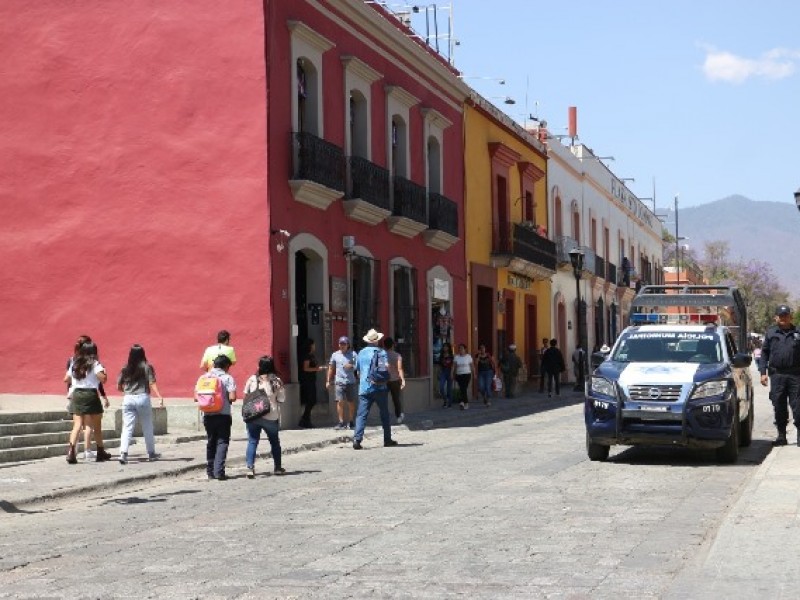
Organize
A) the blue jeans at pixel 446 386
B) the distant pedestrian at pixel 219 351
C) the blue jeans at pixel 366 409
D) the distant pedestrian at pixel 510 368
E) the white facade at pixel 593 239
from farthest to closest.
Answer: the white facade at pixel 593 239, the distant pedestrian at pixel 510 368, the blue jeans at pixel 446 386, the distant pedestrian at pixel 219 351, the blue jeans at pixel 366 409

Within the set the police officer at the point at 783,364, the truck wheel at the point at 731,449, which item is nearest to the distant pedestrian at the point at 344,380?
the police officer at the point at 783,364

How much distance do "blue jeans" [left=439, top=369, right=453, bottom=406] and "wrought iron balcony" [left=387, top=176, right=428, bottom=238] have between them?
3.42 m

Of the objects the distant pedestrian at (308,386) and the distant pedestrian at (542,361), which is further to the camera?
the distant pedestrian at (542,361)

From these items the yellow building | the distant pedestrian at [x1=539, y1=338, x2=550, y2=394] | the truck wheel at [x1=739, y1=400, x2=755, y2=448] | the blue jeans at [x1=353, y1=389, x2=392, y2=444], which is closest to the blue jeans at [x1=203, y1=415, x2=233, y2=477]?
the blue jeans at [x1=353, y1=389, x2=392, y2=444]

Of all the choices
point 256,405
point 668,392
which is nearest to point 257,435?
point 256,405

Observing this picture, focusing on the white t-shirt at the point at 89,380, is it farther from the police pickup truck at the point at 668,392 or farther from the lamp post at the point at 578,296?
the lamp post at the point at 578,296

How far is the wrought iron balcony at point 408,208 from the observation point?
2862 centimetres

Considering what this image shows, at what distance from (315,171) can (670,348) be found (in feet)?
29.4

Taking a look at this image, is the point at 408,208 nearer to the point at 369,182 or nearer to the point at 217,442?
the point at 369,182

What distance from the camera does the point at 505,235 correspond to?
38.2 meters

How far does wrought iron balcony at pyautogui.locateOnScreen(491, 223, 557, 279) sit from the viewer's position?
37.8 meters

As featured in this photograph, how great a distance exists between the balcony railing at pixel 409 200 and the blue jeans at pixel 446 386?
142 inches

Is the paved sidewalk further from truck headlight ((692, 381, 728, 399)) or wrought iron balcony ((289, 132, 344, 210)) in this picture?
truck headlight ((692, 381, 728, 399))

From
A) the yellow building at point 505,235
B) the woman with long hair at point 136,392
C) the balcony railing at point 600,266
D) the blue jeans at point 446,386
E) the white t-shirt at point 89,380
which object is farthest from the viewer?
the balcony railing at point 600,266
